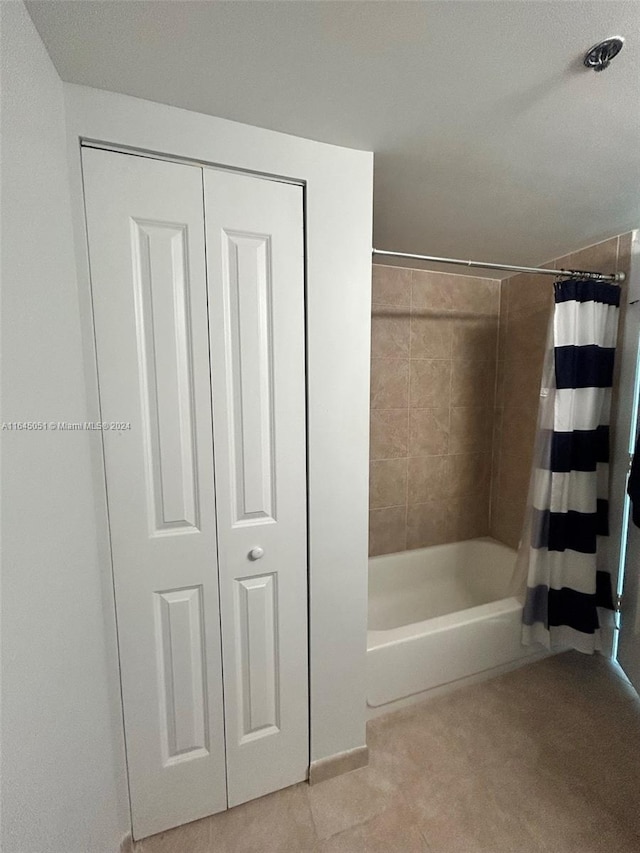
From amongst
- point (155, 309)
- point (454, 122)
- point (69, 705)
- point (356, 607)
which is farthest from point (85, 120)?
point (356, 607)

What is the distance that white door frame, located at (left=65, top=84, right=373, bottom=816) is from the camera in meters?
0.92

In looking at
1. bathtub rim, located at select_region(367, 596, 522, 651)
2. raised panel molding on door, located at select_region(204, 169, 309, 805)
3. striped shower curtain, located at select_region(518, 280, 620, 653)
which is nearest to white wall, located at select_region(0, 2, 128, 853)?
raised panel molding on door, located at select_region(204, 169, 309, 805)

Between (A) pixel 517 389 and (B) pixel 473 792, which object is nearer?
(B) pixel 473 792

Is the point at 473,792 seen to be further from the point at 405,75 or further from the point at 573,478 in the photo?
the point at 405,75

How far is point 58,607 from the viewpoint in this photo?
2.49 feet

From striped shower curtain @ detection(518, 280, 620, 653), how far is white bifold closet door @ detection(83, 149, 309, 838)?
132 cm

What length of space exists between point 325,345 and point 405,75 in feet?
2.26

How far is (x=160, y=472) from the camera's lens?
41.1 inches

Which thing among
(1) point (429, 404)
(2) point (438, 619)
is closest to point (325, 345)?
(1) point (429, 404)

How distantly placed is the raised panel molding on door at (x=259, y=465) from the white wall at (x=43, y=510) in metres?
0.36

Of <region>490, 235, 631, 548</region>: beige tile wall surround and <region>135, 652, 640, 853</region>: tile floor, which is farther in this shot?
<region>490, 235, 631, 548</region>: beige tile wall surround

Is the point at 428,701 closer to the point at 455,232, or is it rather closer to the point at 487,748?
the point at 487,748

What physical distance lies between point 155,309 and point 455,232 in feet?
4.94

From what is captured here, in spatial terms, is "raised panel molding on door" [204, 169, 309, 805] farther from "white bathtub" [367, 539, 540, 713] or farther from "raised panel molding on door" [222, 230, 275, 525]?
"white bathtub" [367, 539, 540, 713]
